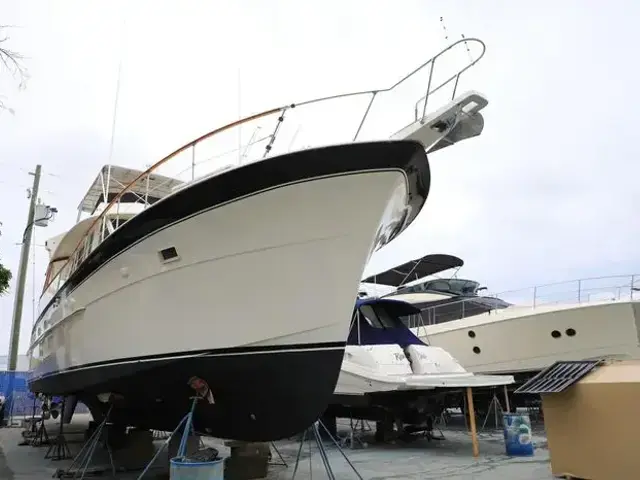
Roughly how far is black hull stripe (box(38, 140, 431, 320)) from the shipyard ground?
10.0ft

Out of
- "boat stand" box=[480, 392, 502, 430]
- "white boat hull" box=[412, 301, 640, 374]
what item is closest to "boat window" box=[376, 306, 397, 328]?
"boat stand" box=[480, 392, 502, 430]

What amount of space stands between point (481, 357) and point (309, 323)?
763cm

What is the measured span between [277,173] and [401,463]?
416 centimetres

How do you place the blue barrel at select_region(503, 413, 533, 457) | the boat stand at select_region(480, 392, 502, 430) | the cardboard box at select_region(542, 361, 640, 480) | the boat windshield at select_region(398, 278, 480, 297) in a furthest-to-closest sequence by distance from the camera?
the boat windshield at select_region(398, 278, 480, 297), the boat stand at select_region(480, 392, 502, 430), the blue barrel at select_region(503, 413, 533, 457), the cardboard box at select_region(542, 361, 640, 480)

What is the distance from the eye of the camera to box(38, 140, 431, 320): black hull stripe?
4.21 metres

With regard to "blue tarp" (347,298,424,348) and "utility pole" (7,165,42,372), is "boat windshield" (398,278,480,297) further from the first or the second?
"utility pole" (7,165,42,372)

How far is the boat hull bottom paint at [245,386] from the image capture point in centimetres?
433

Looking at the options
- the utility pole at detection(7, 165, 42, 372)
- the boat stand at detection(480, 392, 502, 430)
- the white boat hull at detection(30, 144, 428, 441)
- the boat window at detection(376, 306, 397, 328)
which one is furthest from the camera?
the utility pole at detection(7, 165, 42, 372)

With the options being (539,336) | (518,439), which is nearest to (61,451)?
(518,439)

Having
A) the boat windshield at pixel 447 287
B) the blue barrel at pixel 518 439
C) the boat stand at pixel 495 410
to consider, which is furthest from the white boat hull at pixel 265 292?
the boat windshield at pixel 447 287

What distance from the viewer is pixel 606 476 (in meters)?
3.21

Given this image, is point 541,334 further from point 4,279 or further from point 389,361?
point 4,279

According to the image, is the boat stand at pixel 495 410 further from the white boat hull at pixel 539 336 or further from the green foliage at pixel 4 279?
the green foliage at pixel 4 279

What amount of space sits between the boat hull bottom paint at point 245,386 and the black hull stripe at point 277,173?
1247 millimetres
